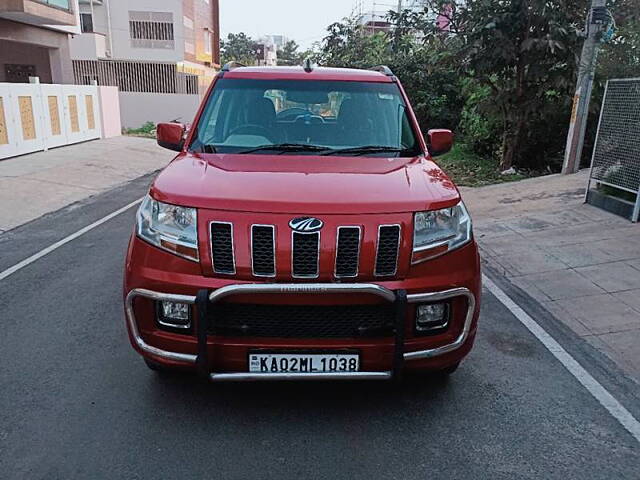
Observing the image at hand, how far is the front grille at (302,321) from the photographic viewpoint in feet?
9.55

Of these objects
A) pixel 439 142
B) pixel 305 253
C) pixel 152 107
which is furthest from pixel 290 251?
pixel 152 107

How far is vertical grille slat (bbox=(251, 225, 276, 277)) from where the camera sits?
9.41 ft

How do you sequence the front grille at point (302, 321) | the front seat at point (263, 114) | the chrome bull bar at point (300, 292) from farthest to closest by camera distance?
1. the front seat at point (263, 114)
2. the front grille at point (302, 321)
3. the chrome bull bar at point (300, 292)

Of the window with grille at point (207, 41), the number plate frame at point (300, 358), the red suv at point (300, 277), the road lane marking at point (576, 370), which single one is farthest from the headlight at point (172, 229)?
the window with grille at point (207, 41)

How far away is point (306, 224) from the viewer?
114 inches

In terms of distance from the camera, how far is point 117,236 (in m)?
7.47

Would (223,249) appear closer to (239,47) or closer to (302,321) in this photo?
(302,321)

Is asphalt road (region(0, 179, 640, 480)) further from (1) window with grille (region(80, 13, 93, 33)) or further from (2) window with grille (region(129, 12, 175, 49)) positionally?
(1) window with grille (region(80, 13, 93, 33))

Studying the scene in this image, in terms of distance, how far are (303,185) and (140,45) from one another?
36987mm

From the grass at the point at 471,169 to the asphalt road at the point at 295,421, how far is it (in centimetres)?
798

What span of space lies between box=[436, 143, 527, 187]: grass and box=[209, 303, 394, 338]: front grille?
9246 mm

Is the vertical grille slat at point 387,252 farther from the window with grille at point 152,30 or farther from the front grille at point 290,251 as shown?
the window with grille at point 152,30

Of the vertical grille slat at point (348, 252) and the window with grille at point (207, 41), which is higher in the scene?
the window with grille at point (207, 41)

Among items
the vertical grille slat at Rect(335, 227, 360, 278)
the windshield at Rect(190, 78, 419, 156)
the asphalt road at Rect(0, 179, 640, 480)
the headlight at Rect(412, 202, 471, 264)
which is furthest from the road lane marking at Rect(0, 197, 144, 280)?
the headlight at Rect(412, 202, 471, 264)
